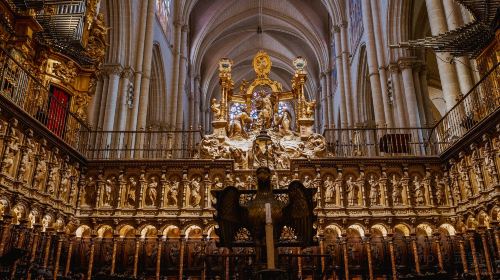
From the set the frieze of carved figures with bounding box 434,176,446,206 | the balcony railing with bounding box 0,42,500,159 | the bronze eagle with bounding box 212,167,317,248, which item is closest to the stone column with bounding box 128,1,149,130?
the balcony railing with bounding box 0,42,500,159

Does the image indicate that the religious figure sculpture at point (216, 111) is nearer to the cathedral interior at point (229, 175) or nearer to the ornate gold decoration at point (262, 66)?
the cathedral interior at point (229, 175)

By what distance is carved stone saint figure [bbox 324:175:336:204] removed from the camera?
1220 cm

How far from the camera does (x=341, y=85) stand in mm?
27375

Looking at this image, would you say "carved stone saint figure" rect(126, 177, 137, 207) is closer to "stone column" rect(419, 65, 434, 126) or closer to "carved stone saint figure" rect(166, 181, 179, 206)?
"carved stone saint figure" rect(166, 181, 179, 206)

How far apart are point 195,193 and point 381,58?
11.4 meters

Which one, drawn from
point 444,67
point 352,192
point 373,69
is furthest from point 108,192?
point 373,69

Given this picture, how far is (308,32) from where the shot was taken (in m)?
35.5

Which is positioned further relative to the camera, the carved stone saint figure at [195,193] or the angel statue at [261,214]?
the carved stone saint figure at [195,193]

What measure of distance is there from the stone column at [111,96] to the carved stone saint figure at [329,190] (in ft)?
28.3

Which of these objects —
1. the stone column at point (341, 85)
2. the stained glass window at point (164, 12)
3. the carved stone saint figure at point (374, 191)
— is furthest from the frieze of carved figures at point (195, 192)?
the stone column at point (341, 85)

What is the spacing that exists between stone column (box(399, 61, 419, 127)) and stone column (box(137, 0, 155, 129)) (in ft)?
35.5

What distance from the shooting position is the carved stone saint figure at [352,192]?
1216 cm

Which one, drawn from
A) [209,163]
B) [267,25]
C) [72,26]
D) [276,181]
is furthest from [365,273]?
[267,25]

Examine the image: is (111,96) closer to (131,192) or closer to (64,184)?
(131,192)
